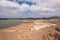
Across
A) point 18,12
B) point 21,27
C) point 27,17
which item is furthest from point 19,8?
point 21,27

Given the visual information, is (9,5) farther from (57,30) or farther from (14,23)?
(57,30)

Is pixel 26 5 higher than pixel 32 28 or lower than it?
higher

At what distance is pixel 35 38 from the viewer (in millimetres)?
1779

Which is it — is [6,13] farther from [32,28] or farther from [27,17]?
[32,28]

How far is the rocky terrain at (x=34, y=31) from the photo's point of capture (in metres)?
1.77

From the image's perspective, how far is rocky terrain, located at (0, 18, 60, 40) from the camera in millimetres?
1766

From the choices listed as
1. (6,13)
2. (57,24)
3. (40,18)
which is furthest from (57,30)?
(6,13)

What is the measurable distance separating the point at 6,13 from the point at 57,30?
91cm

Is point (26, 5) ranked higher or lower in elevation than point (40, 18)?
higher

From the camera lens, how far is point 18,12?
1.84 m

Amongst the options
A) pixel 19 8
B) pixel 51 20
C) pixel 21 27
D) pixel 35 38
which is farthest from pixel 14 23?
pixel 51 20

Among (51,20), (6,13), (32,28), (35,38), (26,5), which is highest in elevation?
(26,5)

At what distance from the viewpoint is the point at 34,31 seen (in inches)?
71.3

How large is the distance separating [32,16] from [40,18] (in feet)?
0.47
